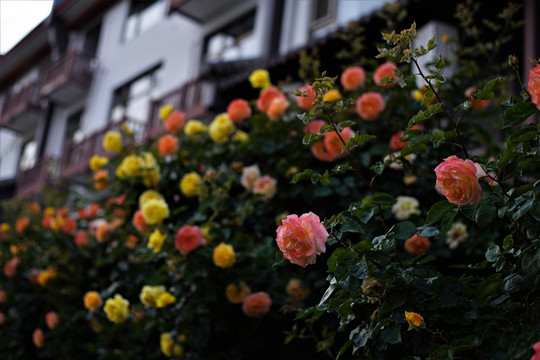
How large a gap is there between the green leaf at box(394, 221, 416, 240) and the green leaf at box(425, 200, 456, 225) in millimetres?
50

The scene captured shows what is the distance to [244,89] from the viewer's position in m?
7.24

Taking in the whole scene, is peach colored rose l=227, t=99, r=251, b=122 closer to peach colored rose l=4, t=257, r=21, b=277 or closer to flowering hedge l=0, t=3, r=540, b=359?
flowering hedge l=0, t=3, r=540, b=359

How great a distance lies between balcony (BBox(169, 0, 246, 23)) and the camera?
990cm

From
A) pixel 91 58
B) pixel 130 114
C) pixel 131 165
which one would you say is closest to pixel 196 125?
pixel 131 165

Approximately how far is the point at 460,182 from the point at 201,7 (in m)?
9.28

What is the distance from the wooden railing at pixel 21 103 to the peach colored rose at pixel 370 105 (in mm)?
12686

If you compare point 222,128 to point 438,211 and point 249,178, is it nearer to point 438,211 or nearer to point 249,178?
point 249,178

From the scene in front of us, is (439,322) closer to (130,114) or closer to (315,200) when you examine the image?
(315,200)

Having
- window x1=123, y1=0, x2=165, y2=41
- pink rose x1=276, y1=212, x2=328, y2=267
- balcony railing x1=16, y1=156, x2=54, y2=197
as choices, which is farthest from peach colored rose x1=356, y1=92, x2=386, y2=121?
balcony railing x1=16, y1=156, x2=54, y2=197

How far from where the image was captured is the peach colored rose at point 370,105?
3.25 metres

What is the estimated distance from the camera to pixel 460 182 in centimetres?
145

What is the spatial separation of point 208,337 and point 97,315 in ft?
4.52

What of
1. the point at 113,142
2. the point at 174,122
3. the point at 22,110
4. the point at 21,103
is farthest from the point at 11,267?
the point at 21,103

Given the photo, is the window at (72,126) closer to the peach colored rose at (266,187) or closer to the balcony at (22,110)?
the balcony at (22,110)
